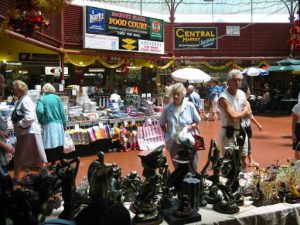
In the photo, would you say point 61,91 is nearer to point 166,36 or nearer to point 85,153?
point 85,153

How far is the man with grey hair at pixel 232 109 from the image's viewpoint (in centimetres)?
423

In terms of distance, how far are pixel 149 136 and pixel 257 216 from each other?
22.6 feet

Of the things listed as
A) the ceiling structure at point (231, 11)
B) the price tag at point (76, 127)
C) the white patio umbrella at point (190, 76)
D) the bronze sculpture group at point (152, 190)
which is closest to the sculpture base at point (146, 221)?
the bronze sculpture group at point (152, 190)

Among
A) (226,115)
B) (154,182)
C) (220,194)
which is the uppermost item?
(226,115)

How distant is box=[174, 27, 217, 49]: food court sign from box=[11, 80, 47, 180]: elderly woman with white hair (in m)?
15.3

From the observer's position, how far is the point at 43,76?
55.0 ft

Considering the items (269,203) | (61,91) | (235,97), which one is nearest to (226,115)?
(235,97)

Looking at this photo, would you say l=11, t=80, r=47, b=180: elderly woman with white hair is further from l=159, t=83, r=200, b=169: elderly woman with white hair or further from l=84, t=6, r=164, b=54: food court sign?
l=84, t=6, r=164, b=54: food court sign

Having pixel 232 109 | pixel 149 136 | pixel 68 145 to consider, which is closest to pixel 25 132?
pixel 68 145

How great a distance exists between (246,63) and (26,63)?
12534 millimetres

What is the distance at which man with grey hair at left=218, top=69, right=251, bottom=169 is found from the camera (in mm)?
4230

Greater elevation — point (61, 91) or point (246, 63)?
point (246, 63)

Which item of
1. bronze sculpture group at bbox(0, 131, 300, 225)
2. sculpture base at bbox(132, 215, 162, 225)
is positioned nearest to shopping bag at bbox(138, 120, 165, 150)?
bronze sculpture group at bbox(0, 131, 300, 225)

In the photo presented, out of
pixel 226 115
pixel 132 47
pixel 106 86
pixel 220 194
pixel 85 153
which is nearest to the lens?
pixel 220 194
